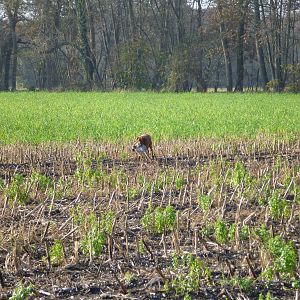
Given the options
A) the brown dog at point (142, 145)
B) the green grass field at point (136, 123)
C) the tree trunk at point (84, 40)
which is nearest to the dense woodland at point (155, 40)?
the tree trunk at point (84, 40)

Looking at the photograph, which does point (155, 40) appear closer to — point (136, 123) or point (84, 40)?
point (84, 40)

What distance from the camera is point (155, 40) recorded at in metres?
55.7

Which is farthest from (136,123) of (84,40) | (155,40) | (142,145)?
(155,40)

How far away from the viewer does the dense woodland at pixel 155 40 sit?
4228 cm

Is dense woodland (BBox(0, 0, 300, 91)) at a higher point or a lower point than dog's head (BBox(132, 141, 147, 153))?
higher

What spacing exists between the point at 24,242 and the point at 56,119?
13.5 m

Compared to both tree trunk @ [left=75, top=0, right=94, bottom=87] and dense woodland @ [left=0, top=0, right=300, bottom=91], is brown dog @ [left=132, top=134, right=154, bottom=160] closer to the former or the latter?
dense woodland @ [left=0, top=0, right=300, bottom=91]

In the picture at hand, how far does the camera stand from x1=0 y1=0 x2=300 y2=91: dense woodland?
42.3 metres

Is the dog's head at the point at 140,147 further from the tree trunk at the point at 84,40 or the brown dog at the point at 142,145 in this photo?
the tree trunk at the point at 84,40

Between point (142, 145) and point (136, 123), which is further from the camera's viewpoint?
point (136, 123)

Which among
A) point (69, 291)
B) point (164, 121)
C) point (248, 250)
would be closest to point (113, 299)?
point (69, 291)

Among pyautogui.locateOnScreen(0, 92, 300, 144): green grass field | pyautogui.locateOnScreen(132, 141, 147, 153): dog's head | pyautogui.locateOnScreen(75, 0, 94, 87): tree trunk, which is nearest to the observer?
pyautogui.locateOnScreen(132, 141, 147, 153): dog's head

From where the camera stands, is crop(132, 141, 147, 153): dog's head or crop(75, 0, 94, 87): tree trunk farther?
crop(75, 0, 94, 87): tree trunk

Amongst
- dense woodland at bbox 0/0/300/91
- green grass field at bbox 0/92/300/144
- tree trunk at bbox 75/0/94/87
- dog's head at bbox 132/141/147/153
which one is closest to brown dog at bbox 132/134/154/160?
dog's head at bbox 132/141/147/153
